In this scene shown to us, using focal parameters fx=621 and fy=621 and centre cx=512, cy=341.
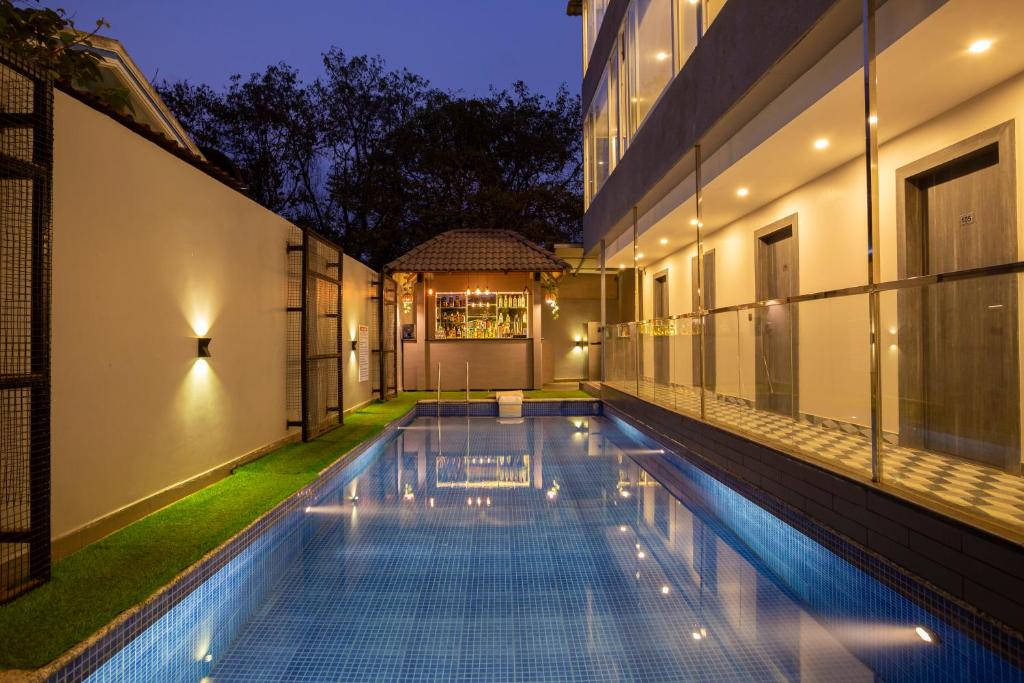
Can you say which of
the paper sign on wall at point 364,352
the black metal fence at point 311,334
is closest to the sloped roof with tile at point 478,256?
the paper sign on wall at point 364,352

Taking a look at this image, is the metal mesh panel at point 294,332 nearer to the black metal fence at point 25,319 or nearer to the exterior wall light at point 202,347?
the exterior wall light at point 202,347

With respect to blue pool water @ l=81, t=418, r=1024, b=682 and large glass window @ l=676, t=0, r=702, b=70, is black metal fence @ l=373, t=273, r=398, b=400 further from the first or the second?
large glass window @ l=676, t=0, r=702, b=70

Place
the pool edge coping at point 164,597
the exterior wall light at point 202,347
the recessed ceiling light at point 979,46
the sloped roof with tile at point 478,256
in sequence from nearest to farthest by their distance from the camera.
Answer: the pool edge coping at point 164,597
the recessed ceiling light at point 979,46
the exterior wall light at point 202,347
the sloped roof with tile at point 478,256

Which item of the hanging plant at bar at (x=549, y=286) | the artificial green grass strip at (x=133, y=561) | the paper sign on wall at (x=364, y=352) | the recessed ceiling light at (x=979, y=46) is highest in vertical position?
the recessed ceiling light at (x=979, y=46)

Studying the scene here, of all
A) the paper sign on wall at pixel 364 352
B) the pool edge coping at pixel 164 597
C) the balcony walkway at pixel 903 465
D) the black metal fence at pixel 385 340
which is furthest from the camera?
the black metal fence at pixel 385 340

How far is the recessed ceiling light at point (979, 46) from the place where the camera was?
3955mm

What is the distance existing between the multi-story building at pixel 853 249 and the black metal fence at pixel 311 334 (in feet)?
13.7

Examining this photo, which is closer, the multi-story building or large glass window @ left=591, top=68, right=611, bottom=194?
the multi-story building

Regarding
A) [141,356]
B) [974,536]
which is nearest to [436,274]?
[141,356]

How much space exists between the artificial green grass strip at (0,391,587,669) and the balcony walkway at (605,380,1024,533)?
3680 millimetres

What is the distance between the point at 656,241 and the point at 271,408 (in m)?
7.60

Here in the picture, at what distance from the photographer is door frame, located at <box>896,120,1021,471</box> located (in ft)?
10.4

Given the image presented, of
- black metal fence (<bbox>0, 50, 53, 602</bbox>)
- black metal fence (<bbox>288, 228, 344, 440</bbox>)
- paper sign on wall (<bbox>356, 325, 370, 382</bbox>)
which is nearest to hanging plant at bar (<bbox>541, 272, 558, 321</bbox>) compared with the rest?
paper sign on wall (<bbox>356, 325, 370, 382</bbox>)

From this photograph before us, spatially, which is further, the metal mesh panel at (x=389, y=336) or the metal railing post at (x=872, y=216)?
the metal mesh panel at (x=389, y=336)
